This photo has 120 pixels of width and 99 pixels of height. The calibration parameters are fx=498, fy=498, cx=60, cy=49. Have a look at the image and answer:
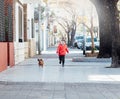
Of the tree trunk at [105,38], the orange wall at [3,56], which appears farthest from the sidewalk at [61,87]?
the tree trunk at [105,38]

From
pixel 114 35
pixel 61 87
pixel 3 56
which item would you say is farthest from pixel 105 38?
pixel 61 87

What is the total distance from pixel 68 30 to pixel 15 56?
72446 millimetres

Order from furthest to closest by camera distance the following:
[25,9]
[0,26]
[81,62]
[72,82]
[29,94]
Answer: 1. [25,9]
2. [81,62]
3. [0,26]
4. [72,82]
5. [29,94]

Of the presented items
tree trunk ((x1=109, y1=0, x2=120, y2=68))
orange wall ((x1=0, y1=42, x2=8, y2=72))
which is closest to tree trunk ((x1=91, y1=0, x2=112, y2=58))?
tree trunk ((x1=109, y1=0, x2=120, y2=68))

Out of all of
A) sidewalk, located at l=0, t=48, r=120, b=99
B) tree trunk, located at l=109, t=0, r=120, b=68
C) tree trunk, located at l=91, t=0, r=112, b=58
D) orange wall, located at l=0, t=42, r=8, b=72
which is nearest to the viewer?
sidewalk, located at l=0, t=48, r=120, b=99

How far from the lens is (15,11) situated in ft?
105

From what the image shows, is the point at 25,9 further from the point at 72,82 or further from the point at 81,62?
the point at 72,82

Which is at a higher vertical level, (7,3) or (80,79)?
(7,3)

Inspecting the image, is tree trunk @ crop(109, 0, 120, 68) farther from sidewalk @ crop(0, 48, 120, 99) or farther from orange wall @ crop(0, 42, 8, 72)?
orange wall @ crop(0, 42, 8, 72)

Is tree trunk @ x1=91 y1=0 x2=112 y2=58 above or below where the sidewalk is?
above

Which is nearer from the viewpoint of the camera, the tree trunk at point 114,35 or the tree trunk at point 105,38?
the tree trunk at point 114,35

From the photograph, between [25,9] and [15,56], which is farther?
[25,9]

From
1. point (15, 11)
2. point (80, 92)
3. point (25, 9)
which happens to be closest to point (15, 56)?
point (15, 11)

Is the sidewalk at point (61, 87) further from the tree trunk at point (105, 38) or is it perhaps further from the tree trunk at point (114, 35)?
the tree trunk at point (105, 38)
